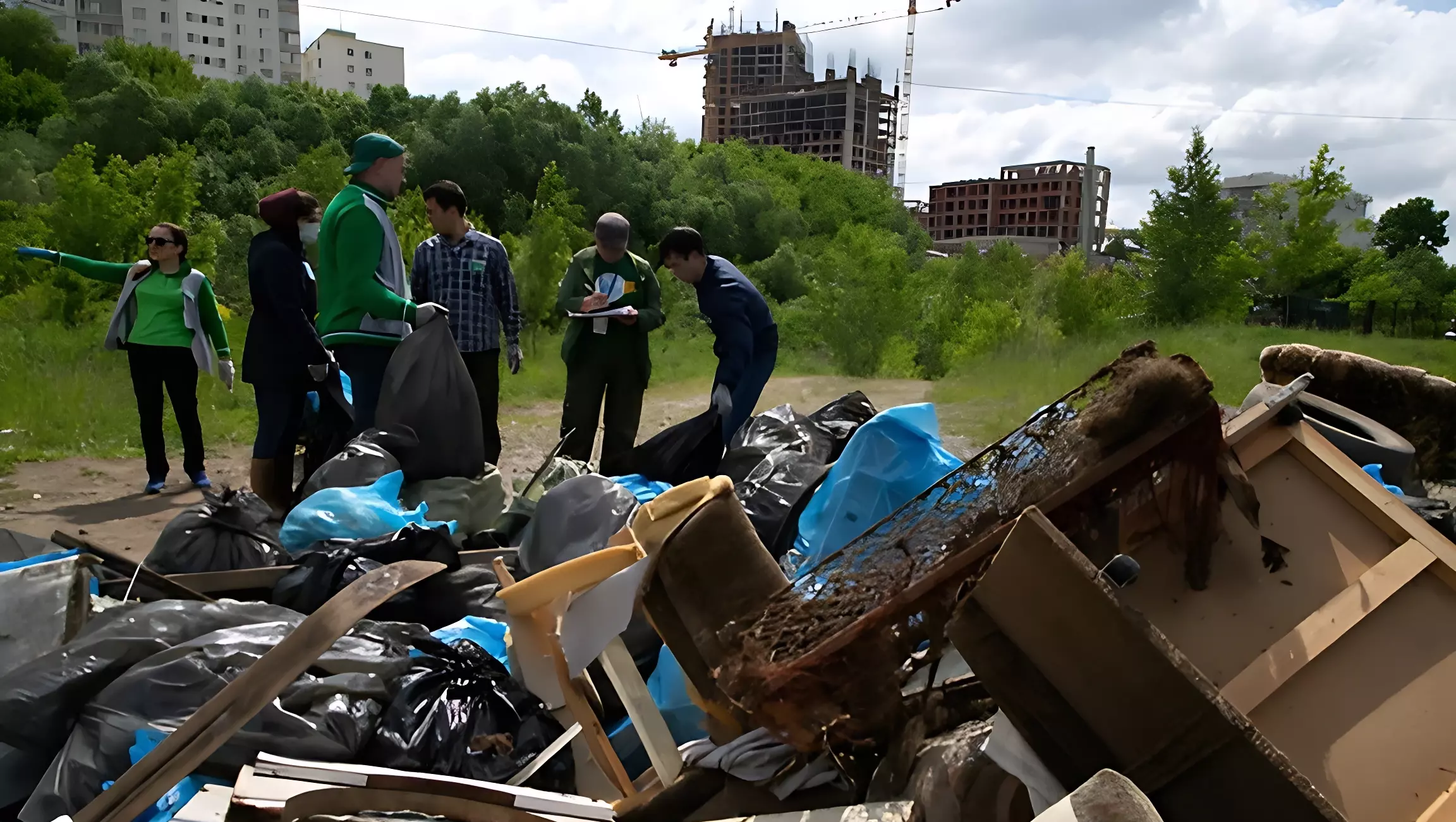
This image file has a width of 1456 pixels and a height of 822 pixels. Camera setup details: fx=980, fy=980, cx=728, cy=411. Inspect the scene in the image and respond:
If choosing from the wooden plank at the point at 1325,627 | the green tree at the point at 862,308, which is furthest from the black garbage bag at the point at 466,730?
the green tree at the point at 862,308

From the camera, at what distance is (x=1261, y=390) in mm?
2865

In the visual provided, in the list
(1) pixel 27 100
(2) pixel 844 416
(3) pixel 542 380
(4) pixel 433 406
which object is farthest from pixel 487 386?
(1) pixel 27 100

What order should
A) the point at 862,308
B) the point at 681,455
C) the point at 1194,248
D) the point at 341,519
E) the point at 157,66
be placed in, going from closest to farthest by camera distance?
the point at 341,519
the point at 681,455
the point at 862,308
the point at 1194,248
the point at 157,66

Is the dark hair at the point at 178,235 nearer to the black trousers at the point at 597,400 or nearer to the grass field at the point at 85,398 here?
the grass field at the point at 85,398

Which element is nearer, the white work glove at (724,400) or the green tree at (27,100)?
the white work glove at (724,400)

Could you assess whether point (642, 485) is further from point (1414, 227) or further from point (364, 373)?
point (1414, 227)

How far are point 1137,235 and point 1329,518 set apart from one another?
89.1 ft

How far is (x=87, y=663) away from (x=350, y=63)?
9244cm

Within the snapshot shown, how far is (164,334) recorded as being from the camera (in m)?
5.54

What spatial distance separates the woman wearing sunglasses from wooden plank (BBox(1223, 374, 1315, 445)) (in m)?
5.24

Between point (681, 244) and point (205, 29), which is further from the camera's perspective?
point (205, 29)

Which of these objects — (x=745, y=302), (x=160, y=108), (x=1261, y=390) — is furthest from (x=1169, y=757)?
(x=160, y=108)

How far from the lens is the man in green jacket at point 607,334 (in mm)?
5426

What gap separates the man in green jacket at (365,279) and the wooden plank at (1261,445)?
3622 millimetres
